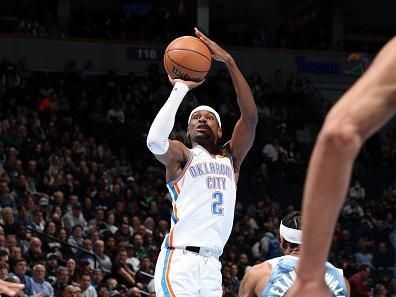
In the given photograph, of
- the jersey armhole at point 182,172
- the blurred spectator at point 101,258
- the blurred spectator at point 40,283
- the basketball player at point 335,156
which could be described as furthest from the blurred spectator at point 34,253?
the basketball player at point 335,156

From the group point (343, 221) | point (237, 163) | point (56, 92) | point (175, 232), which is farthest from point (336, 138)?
point (56, 92)

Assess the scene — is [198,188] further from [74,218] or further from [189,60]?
[74,218]

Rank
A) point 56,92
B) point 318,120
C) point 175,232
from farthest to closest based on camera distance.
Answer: point 318,120 < point 56,92 < point 175,232

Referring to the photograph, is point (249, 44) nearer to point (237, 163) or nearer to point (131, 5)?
point (131, 5)

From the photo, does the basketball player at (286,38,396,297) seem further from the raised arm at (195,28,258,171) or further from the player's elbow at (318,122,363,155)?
the raised arm at (195,28,258,171)

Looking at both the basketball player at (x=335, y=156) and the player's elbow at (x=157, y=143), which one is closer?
the basketball player at (x=335, y=156)

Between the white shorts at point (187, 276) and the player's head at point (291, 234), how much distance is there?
1121 mm

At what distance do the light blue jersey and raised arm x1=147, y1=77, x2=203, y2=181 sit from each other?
1472 millimetres

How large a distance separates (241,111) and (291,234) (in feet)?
5.76

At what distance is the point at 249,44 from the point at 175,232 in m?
20.2

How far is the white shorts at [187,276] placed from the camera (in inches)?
218

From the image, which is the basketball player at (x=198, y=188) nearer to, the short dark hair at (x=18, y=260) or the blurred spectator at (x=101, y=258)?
the short dark hair at (x=18, y=260)

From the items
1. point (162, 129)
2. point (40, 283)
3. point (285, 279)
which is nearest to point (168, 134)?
point (162, 129)

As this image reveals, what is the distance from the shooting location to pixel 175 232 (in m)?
5.77
